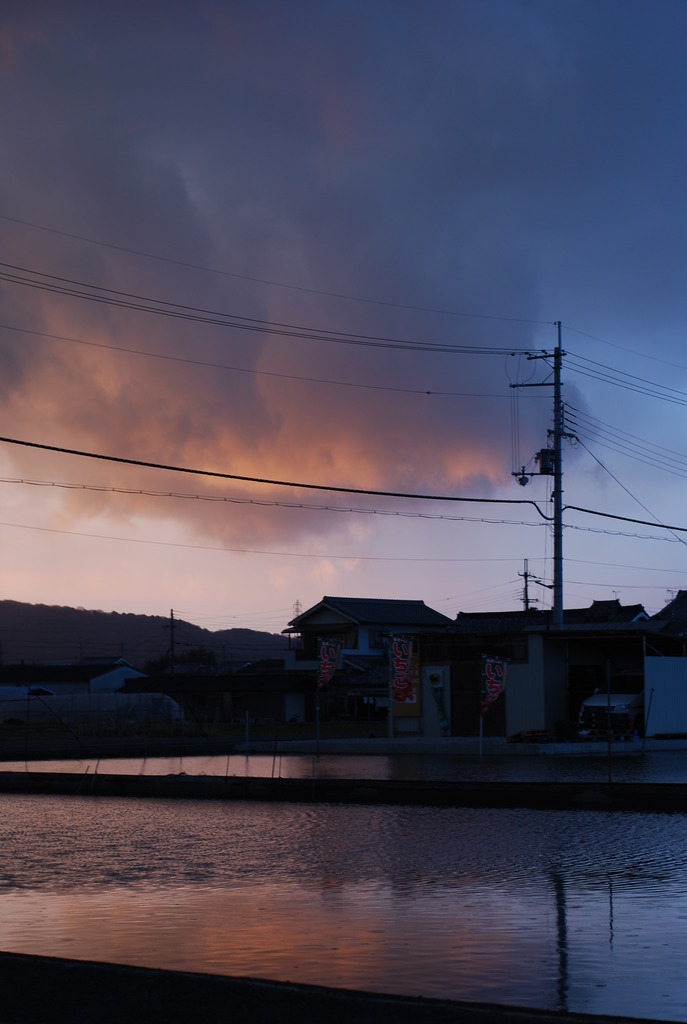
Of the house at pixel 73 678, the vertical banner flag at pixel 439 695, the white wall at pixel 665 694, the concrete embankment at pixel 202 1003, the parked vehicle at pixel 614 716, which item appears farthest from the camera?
the house at pixel 73 678

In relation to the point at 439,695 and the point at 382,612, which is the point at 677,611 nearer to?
the point at 382,612

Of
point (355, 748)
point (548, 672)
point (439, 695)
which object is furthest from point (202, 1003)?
point (439, 695)

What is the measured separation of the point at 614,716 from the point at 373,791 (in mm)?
21683

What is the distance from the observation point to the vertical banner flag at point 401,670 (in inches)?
1535

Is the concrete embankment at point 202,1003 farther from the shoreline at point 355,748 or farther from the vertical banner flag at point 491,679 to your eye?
the vertical banner flag at point 491,679

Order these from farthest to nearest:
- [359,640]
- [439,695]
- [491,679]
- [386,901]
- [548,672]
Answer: [359,640], [439,695], [548,672], [491,679], [386,901]

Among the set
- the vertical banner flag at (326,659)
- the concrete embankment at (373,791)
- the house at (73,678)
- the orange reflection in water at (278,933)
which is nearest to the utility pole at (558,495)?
the vertical banner flag at (326,659)

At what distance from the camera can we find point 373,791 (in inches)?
729

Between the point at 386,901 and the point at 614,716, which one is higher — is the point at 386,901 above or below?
below

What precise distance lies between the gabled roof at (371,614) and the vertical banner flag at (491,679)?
135 ft

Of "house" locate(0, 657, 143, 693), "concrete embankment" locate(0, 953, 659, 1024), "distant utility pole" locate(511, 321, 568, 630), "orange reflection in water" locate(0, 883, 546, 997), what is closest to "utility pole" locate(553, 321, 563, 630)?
"distant utility pole" locate(511, 321, 568, 630)

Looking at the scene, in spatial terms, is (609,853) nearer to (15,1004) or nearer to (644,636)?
(15,1004)

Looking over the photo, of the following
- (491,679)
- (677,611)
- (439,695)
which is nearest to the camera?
(491,679)

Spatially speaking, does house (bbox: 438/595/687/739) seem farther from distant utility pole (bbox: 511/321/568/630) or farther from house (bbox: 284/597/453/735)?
house (bbox: 284/597/453/735)
